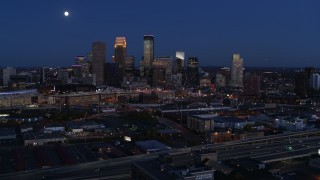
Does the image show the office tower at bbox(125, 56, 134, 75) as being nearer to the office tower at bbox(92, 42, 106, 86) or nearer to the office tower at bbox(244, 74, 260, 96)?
the office tower at bbox(92, 42, 106, 86)

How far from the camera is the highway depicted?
7.38 metres

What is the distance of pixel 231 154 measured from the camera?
8898 mm

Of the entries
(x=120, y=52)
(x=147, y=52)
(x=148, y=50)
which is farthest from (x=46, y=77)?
(x=148, y=50)

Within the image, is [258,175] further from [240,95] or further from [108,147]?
[240,95]

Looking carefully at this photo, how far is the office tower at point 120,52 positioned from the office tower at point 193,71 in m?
6.32

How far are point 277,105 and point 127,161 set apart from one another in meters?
13.5

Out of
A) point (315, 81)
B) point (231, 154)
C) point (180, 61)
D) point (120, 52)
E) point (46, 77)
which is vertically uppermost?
point (120, 52)

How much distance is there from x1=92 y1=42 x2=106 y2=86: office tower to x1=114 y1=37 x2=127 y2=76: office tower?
249cm

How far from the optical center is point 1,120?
15117 millimetres

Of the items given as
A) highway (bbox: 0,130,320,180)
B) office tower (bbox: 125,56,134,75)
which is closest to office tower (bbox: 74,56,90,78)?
office tower (bbox: 125,56,134,75)

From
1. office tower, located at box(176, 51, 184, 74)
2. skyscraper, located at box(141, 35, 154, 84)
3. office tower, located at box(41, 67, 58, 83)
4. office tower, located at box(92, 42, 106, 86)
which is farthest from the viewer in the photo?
office tower, located at box(176, 51, 184, 74)

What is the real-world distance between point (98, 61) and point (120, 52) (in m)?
4.80

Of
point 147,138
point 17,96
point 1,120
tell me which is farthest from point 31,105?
point 147,138

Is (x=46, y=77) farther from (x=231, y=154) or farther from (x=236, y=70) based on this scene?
(x=231, y=154)
